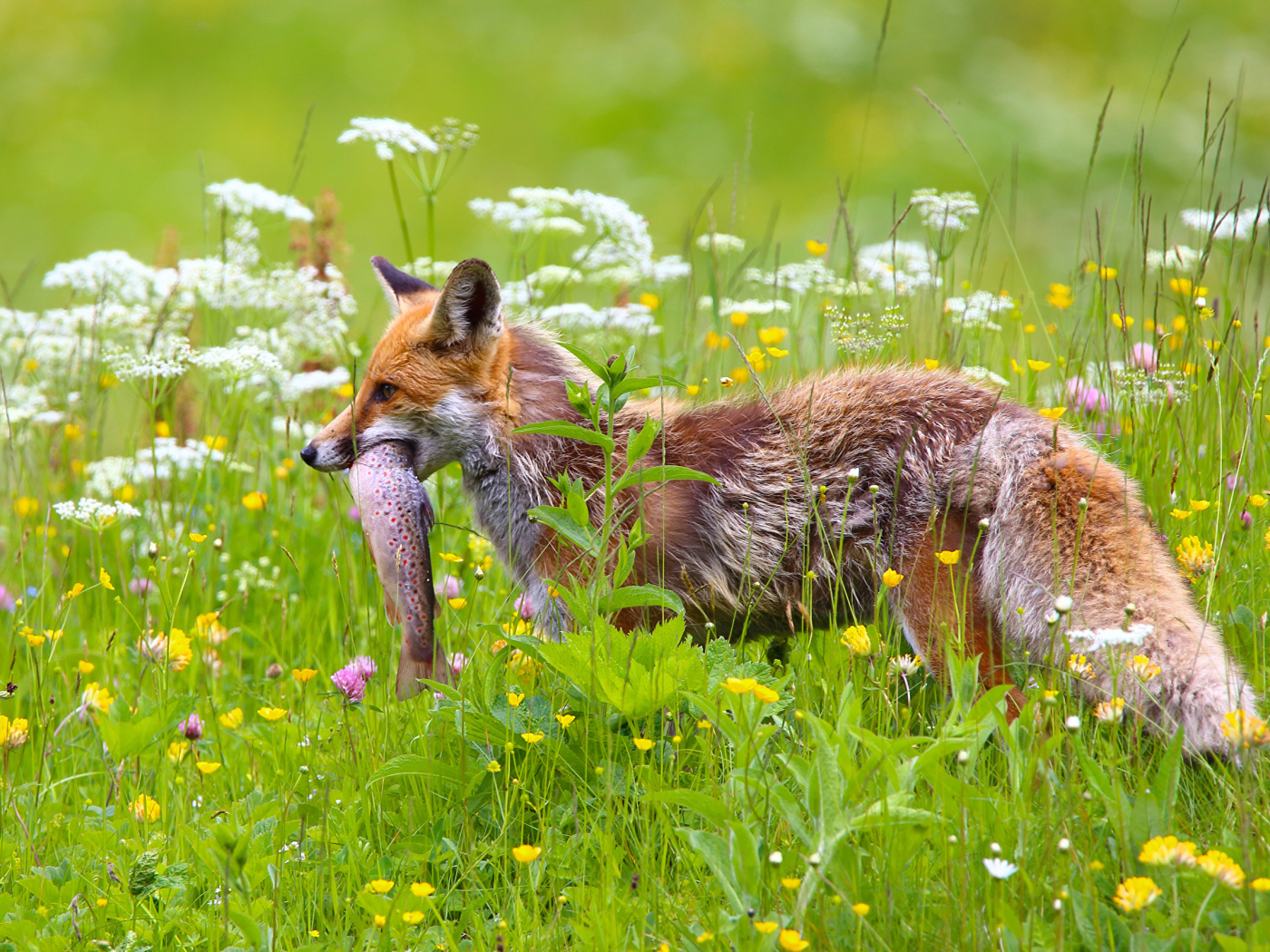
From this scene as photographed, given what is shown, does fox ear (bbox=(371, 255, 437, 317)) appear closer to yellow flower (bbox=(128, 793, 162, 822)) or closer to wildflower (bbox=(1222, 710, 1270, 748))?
yellow flower (bbox=(128, 793, 162, 822))

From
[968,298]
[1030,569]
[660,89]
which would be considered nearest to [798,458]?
[1030,569]

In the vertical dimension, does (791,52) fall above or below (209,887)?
above

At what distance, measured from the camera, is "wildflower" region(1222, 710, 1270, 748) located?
2.40m

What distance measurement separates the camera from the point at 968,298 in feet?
17.0

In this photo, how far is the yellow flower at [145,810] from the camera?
10.6 feet

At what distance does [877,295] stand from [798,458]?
77.6 inches

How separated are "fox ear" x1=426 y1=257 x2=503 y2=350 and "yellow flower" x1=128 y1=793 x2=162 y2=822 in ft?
6.27

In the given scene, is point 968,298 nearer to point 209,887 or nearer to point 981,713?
point 981,713

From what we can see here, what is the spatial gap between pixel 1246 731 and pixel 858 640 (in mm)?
1023

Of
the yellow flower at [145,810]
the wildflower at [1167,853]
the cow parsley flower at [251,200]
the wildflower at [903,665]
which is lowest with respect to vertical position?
the yellow flower at [145,810]

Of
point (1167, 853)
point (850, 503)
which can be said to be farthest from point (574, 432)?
point (1167, 853)

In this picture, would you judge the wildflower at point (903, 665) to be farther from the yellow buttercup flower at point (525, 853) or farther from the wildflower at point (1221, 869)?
the yellow buttercup flower at point (525, 853)

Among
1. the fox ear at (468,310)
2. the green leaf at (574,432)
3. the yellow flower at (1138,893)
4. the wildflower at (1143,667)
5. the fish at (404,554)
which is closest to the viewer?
the yellow flower at (1138,893)

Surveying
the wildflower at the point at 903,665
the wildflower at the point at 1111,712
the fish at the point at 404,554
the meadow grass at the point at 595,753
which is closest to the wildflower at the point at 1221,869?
the meadow grass at the point at 595,753
